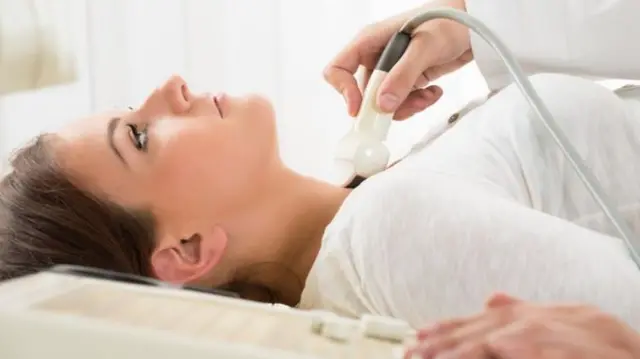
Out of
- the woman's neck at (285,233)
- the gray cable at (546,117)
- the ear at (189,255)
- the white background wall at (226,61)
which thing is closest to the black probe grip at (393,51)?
the gray cable at (546,117)

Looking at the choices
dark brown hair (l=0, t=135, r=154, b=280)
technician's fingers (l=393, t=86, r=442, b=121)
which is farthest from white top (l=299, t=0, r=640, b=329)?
dark brown hair (l=0, t=135, r=154, b=280)

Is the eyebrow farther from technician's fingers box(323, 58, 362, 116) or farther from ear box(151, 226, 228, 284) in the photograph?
technician's fingers box(323, 58, 362, 116)

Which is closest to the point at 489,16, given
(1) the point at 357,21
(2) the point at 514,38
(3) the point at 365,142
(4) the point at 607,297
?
(2) the point at 514,38

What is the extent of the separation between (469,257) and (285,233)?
33cm

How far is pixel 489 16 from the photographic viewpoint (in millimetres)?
1047

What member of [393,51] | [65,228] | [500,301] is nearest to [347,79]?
[393,51]

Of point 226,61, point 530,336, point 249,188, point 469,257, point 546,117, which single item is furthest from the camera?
point 226,61

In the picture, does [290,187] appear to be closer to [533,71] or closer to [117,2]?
[533,71]

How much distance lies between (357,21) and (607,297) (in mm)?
1092

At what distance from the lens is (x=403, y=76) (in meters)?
0.99

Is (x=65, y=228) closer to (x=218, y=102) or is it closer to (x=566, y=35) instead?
(x=218, y=102)

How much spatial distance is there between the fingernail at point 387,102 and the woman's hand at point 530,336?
50 centimetres

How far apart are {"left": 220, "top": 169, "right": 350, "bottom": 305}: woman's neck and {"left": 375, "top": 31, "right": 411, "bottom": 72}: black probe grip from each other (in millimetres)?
173

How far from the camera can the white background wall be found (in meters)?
1.26
